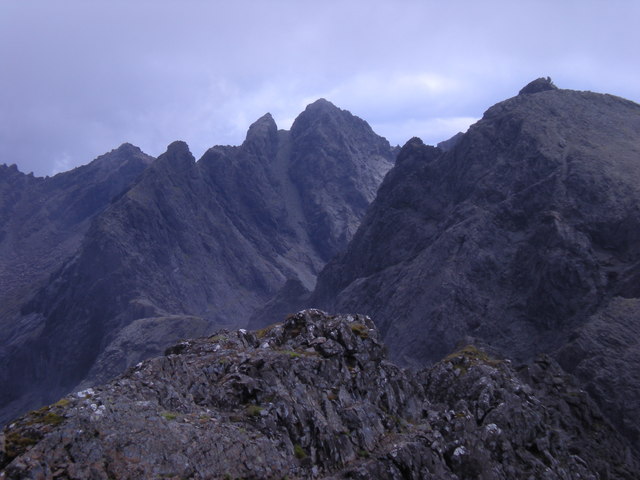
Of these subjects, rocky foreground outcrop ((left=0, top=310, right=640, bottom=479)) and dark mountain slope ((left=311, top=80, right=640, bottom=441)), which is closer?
rocky foreground outcrop ((left=0, top=310, right=640, bottom=479))

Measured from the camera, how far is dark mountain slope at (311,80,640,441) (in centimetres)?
12950

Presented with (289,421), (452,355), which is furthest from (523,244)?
(289,421)

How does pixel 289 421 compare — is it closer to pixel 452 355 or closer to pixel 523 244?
pixel 452 355

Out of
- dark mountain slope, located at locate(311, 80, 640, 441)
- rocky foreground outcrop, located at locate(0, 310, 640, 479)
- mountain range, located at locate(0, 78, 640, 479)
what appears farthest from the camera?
dark mountain slope, located at locate(311, 80, 640, 441)

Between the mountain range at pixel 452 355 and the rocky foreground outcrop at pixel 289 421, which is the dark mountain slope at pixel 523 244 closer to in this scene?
the mountain range at pixel 452 355

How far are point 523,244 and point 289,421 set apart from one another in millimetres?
121612

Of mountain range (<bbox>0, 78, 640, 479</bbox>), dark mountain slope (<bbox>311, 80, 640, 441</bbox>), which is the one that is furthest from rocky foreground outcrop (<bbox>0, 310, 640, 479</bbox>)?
dark mountain slope (<bbox>311, 80, 640, 441</bbox>)

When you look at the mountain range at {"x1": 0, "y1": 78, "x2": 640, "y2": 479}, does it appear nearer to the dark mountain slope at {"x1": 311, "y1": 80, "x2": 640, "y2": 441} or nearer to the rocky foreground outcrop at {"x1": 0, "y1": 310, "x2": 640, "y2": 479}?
the rocky foreground outcrop at {"x1": 0, "y1": 310, "x2": 640, "y2": 479}

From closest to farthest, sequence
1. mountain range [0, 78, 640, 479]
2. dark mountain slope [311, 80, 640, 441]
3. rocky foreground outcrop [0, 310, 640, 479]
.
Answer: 1. rocky foreground outcrop [0, 310, 640, 479]
2. mountain range [0, 78, 640, 479]
3. dark mountain slope [311, 80, 640, 441]

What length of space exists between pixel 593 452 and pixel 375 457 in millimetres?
36174

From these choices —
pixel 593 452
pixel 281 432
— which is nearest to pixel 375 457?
pixel 281 432

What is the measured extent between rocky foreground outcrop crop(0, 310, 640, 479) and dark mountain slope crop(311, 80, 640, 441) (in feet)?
185

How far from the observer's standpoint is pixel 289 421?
35938 mm

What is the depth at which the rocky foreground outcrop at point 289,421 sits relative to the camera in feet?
94.5
